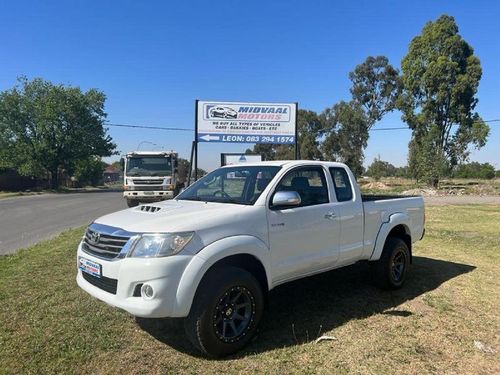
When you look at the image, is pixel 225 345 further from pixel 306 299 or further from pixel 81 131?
pixel 81 131

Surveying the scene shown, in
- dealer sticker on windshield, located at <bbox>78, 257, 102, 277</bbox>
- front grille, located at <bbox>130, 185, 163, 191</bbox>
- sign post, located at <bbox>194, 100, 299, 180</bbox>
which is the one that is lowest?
dealer sticker on windshield, located at <bbox>78, 257, 102, 277</bbox>

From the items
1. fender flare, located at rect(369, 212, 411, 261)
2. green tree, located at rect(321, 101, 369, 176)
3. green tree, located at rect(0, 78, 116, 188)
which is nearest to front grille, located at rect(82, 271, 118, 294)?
fender flare, located at rect(369, 212, 411, 261)

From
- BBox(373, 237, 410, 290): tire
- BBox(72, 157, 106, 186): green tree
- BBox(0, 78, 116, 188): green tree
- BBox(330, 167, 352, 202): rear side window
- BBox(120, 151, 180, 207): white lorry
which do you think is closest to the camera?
BBox(330, 167, 352, 202): rear side window

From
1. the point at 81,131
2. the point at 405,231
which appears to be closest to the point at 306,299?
the point at 405,231

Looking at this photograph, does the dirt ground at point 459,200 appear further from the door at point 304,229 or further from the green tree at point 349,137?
the green tree at point 349,137

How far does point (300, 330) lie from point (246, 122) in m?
13.6

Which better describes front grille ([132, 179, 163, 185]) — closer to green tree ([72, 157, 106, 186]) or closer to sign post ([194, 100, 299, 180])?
sign post ([194, 100, 299, 180])

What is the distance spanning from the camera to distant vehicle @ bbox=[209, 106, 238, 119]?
17391mm

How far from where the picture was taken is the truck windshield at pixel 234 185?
15.6 ft

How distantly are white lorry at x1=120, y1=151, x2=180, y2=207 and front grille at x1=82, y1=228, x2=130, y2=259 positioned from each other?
15.4 metres

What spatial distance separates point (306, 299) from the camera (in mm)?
5805

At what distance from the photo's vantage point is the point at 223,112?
57.3 ft

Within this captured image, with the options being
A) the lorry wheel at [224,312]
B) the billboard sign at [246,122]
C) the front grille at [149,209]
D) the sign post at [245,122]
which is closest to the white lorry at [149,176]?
the sign post at [245,122]

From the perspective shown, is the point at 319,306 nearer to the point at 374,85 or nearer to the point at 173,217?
the point at 173,217
